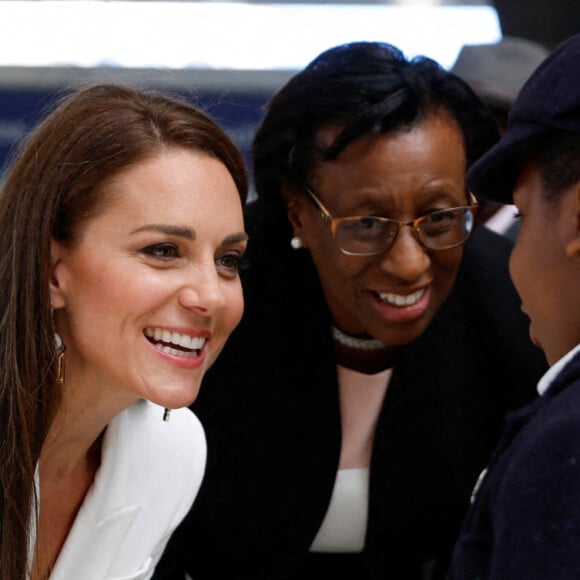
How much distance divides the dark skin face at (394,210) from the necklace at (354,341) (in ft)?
0.35

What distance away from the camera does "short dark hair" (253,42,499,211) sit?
2.43 meters

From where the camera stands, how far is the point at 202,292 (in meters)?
1.92

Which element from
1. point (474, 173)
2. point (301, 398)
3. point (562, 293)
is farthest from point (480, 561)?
point (301, 398)

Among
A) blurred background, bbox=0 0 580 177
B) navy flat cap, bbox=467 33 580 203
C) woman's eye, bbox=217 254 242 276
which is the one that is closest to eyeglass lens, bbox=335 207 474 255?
woman's eye, bbox=217 254 242 276

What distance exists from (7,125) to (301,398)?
9.00ft

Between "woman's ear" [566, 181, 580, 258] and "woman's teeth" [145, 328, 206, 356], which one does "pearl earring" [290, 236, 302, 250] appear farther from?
"woman's ear" [566, 181, 580, 258]

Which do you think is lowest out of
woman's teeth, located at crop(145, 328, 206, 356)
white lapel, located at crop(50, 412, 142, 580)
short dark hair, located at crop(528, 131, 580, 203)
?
white lapel, located at crop(50, 412, 142, 580)

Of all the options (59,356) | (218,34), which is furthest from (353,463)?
(218,34)

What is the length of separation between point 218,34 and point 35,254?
3.39 meters

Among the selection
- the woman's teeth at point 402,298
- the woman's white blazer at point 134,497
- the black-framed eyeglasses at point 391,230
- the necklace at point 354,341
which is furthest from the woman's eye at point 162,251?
the necklace at point 354,341

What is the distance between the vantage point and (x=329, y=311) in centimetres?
267

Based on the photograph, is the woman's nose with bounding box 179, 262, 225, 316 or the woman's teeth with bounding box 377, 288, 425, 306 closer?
the woman's nose with bounding box 179, 262, 225, 316

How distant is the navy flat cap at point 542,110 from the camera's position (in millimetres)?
1596

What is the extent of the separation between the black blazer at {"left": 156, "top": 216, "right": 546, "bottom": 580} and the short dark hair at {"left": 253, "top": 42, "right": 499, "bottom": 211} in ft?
0.93
